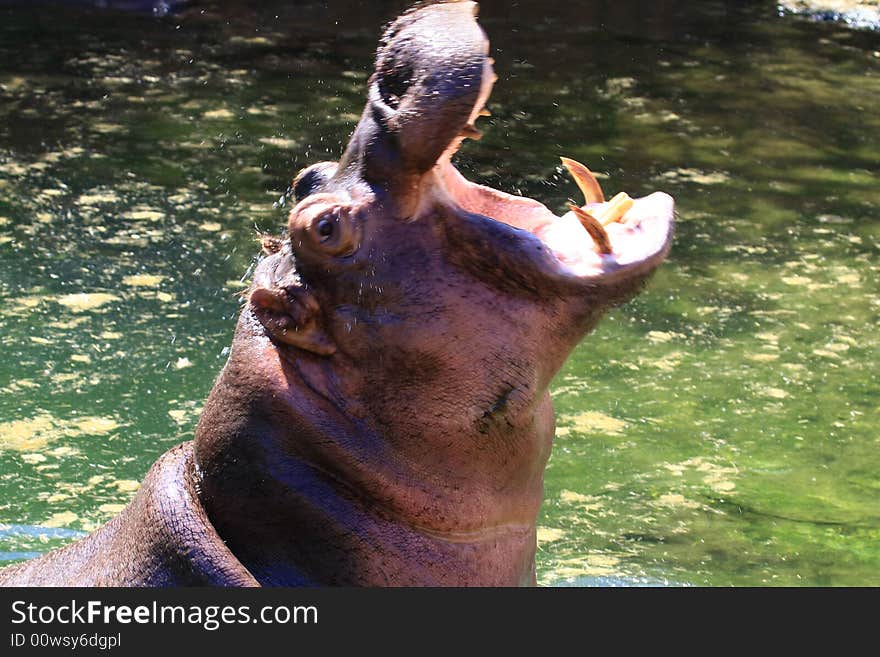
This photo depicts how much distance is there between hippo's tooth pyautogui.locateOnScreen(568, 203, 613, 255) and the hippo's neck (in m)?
0.46

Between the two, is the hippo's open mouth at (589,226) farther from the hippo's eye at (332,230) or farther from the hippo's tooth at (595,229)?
the hippo's eye at (332,230)

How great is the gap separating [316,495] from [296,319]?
0.30 metres

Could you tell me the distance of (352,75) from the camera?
9656 mm

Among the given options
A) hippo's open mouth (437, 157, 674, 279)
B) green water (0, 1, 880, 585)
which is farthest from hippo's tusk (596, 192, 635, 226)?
green water (0, 1, 880, 585)

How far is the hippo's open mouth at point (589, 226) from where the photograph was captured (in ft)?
8.22

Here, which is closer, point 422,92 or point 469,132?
point 422,92

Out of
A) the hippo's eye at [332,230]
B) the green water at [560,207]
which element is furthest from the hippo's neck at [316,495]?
the green water at [560,207]

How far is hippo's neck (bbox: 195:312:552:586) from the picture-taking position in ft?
8.31

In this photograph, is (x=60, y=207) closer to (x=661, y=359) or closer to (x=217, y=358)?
(x=217, y=358)

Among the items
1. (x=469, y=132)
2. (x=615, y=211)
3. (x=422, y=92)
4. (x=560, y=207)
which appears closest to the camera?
(x=422, y=92)

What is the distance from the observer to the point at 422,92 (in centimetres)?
242

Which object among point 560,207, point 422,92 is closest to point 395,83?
point 422,92

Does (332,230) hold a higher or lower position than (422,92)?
Answer: lower

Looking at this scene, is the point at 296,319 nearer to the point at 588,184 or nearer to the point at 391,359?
the point at 391,359
